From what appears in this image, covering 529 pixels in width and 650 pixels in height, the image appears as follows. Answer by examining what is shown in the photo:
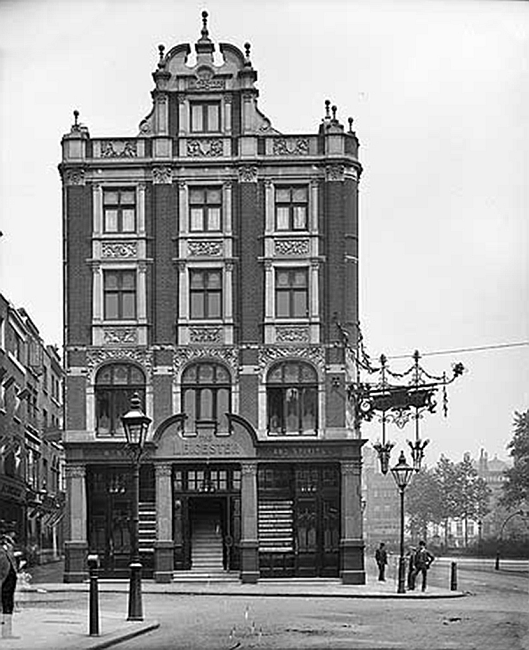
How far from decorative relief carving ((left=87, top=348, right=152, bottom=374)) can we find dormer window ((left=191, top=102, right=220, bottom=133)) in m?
3.81

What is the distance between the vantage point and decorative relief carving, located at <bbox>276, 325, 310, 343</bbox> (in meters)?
24.3

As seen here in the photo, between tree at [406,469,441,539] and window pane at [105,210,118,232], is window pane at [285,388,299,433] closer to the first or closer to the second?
tree at [406,469,441,539]

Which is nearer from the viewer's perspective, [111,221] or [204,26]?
[204,26]

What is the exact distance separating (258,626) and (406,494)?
26.7ft

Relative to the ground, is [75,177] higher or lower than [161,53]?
lower

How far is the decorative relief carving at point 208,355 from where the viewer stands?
79.6 ft

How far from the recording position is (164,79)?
2384 cm

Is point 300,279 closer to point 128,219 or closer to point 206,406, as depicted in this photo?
point 206,406

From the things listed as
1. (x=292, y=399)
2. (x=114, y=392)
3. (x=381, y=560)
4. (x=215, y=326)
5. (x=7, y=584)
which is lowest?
(x=381, y=560)

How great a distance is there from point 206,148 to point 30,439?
7.38m

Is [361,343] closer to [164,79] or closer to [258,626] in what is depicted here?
[164,79]

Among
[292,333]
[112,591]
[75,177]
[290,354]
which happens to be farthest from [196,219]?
[112,591]

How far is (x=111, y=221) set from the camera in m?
24.3

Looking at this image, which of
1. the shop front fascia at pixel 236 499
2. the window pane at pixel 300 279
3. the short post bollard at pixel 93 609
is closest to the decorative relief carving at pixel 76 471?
the shop front fascia at pixel 236 499
